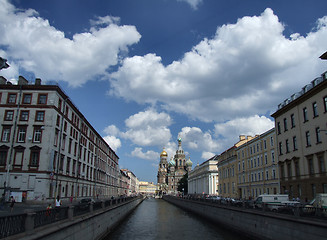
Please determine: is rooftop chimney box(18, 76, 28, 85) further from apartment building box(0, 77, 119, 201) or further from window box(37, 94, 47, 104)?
window box(37, 94, 47, 104)

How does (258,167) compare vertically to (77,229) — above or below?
above

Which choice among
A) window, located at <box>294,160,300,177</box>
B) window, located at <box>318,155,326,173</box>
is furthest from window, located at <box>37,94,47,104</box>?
window, located at <box>318,155,326,173</box>

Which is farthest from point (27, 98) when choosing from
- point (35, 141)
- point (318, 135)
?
point (318, 135)

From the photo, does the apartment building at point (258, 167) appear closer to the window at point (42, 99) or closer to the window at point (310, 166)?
the window at point (310, 166)

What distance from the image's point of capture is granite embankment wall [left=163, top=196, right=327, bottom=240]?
1496 centimetres

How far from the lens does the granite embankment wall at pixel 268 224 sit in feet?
49.1

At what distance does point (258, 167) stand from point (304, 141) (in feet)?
64.9

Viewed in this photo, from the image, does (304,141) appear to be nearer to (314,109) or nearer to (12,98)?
(314,109)

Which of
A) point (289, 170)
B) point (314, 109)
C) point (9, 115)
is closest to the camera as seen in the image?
point (314, 109)

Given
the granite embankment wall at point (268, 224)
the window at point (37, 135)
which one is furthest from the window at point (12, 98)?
the granite embankment wall at point (268, 224)

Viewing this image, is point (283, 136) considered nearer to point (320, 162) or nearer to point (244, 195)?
point (320, 162)

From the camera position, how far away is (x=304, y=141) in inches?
1449

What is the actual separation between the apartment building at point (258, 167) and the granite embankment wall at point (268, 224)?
1854 cm

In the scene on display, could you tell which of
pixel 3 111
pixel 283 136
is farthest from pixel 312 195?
pixel 3 111
